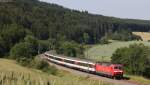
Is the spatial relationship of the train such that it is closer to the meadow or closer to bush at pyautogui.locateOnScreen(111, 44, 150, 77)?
bush at pyautogui.locateOnScreen(111, 44, 150, 77)

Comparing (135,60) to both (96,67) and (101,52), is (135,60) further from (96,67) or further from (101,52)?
(101,52)

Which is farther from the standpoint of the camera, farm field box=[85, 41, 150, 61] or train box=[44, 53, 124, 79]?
farm field box=[85, 41, 150, 61]

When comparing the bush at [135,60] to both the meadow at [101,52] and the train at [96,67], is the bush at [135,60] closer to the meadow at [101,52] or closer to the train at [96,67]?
the train at [96,67]

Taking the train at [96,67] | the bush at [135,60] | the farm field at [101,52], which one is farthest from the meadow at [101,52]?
the bush at [135,60]

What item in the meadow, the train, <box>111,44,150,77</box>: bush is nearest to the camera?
the train

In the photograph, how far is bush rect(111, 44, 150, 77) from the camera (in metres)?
65.9

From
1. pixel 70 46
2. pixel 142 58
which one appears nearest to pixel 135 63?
pixel 142 58

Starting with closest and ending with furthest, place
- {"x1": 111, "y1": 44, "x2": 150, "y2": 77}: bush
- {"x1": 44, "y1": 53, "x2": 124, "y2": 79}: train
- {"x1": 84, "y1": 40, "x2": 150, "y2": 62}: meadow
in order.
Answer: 1. {"x1": 44, "y1": 53, "x2": 124, "y2": 79}: train
2. {"x1": 111, "y1": 44, "x2": 150, "y2": 77}: bush
3. {"x1": 84, "y1": 40, "x2": 150, "y2": 62}: meadow

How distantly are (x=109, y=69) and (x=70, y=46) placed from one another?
72035 mm

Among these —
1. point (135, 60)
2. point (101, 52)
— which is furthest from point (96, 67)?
point (101, 52)

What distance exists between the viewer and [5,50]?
405ft

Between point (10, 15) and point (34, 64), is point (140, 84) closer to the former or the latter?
point (34, 64)

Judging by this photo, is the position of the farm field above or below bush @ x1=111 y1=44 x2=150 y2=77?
below

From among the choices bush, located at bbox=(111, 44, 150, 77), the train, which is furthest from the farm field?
bush, located at bbox=(111, 44, 150, 77)
